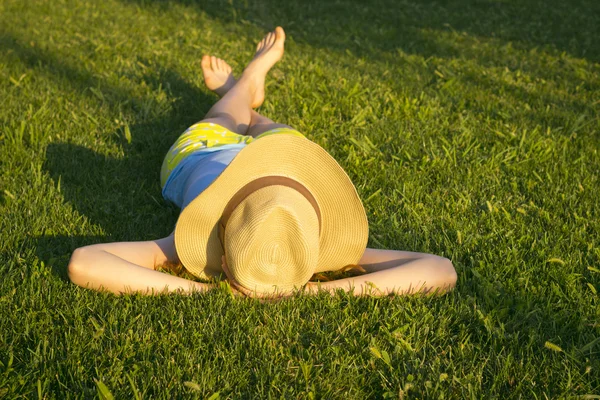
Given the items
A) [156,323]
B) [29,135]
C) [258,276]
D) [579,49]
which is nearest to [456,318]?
[258,276]

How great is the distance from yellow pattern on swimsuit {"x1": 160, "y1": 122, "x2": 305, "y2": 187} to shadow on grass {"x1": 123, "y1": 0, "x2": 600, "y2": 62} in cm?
407

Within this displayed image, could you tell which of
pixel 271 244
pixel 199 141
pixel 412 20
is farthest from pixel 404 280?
pixel 412 20

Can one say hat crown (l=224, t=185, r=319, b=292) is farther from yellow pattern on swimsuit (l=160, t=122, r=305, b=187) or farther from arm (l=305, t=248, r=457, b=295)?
yellow pattern on swimsuit (l=160, t=122, r=305, b=187)

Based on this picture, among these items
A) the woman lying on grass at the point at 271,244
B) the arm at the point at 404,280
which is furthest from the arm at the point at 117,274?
the arm at the point at 404,280

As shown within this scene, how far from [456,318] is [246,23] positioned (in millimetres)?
7058

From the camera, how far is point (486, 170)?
498 cm

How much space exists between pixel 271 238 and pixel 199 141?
1788mm

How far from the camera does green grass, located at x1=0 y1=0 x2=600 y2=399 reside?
2840mm

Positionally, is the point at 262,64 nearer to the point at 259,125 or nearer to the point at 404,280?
the point at 259,125

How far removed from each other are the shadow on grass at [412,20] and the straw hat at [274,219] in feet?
17.8

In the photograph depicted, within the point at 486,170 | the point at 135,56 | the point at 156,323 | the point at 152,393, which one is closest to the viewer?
the point at 152,393

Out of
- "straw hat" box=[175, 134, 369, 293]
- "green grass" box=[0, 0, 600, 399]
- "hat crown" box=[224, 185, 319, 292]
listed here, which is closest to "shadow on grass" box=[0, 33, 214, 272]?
"green grass" box=[0, 0, 600, 399]

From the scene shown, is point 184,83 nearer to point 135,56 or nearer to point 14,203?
point 135,56

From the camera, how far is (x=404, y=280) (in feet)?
11.1
